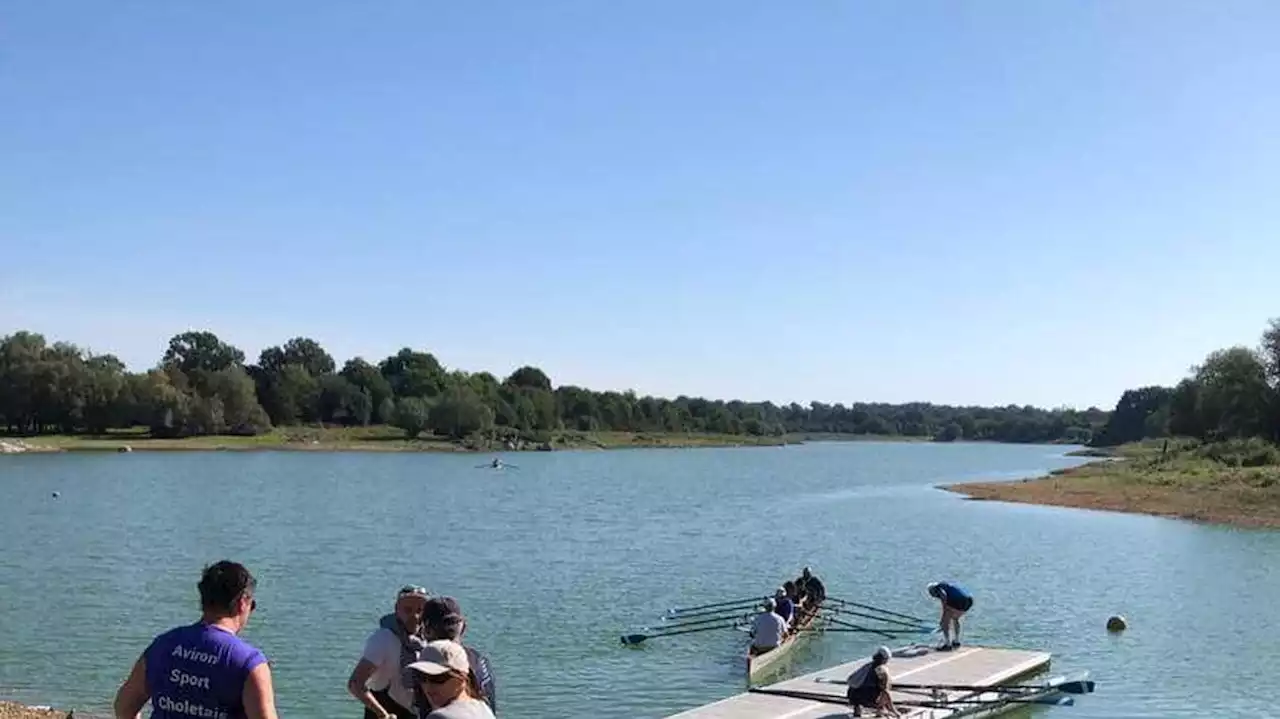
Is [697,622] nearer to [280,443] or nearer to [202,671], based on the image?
[202,671]

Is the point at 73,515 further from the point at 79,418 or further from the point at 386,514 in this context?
the point at 79,418

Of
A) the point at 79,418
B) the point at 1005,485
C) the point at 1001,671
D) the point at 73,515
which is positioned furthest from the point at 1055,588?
the point at 79,418

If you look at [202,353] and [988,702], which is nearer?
[988,702]

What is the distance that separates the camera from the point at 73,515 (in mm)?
59094

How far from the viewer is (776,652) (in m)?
25.4

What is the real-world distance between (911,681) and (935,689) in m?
1.67

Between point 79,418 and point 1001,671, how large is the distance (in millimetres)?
138572

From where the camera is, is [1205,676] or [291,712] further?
[1205,676]

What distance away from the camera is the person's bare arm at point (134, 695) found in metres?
6.68

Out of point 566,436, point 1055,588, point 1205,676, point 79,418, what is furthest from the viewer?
point 566,436

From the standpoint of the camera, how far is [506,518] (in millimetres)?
63156

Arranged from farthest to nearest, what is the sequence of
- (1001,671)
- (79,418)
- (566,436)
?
1. (566,436)
2. (79,418)
3. (1001,671)

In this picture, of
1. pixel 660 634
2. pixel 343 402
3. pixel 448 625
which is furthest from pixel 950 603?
pixel 343 402

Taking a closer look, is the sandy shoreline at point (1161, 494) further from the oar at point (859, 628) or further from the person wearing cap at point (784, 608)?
the person wearing cap at point (784, 608)
